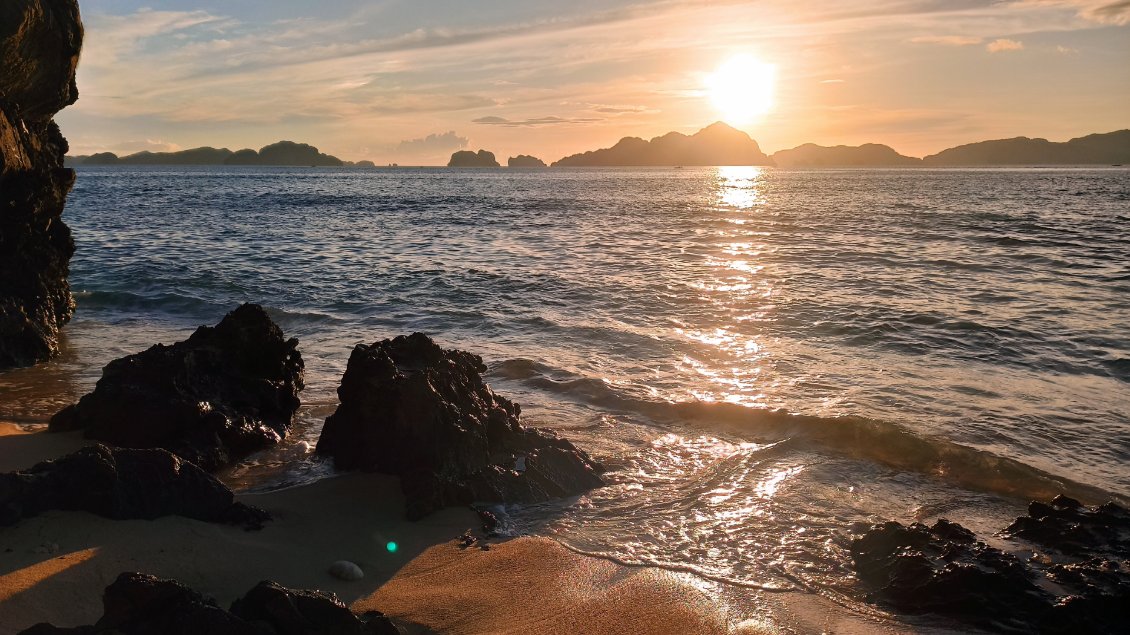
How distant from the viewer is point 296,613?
3.79 meters

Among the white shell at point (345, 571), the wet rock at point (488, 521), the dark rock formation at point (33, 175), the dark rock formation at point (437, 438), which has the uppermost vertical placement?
the dark rock formation at point (33, 175)

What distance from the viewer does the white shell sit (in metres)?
5.15

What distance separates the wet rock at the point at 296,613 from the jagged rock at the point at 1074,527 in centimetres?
498

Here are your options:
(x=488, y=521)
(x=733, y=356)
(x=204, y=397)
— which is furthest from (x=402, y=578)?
(x=733, y=356)

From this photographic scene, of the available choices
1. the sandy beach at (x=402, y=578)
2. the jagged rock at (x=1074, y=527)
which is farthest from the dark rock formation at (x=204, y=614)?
the jagged rock at (x=1074, y=527)

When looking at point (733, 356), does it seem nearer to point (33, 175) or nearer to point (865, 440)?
point (865, 440)

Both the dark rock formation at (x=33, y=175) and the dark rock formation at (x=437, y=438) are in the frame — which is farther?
the dark rock formation at (x=33, y=175)

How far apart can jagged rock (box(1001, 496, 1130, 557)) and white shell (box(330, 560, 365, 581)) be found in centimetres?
500

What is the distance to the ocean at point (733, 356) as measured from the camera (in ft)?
22.0

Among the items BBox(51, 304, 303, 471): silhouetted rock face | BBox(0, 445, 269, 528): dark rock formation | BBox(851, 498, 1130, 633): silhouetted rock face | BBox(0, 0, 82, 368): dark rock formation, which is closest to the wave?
BBox(851, 498, 1130, 633): silhouetted rock face

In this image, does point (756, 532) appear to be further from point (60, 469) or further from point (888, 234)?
point (888, 234)

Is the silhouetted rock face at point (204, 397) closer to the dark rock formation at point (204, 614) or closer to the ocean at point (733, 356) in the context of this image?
the ocean at point (733, 356)

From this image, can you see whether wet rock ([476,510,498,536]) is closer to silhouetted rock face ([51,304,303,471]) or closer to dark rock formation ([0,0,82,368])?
silhouetted rock face ([51,304,303,471])

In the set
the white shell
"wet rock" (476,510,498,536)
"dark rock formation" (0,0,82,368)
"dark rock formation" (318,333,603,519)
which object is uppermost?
"dark rock formation" (0,0,82,368)
